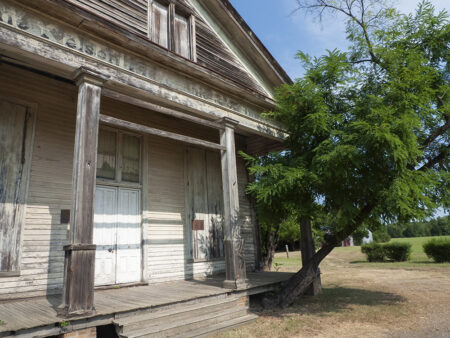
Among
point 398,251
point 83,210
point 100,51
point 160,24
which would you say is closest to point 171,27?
point 160,24

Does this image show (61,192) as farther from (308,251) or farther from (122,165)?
(308,251)

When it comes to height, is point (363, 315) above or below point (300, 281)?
below

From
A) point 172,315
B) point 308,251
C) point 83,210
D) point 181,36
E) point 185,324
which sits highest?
point 181,36

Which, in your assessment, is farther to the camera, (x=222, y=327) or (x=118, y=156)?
(x=118, y=156)

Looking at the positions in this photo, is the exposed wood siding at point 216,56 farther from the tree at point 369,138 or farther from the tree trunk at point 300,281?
the tree trunk at point 300,281

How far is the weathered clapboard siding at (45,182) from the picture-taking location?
18.1 ft

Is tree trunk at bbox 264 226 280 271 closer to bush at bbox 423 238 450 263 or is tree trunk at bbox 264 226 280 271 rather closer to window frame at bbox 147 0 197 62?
window frame at bbox 147 0 197 62

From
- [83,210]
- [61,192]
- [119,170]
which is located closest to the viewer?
[83,210]

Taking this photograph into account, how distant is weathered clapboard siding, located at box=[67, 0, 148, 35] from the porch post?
2025 millimetres

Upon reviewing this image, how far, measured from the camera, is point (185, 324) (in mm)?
4734

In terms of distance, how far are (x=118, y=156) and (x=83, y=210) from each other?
2.96 metres

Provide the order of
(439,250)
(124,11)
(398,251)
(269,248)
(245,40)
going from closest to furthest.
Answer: (124,11) < (245,40) < (269,248) < (439,250) < (398,251)

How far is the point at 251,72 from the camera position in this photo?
9570 mm

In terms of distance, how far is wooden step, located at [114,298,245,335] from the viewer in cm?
427
